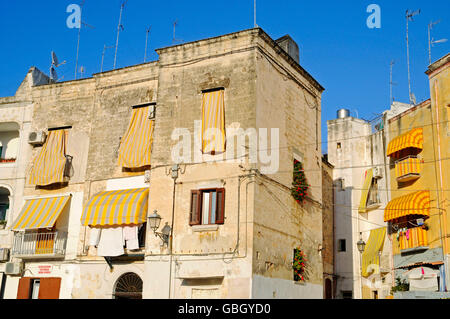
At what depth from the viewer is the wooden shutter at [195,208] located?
64.2 feet

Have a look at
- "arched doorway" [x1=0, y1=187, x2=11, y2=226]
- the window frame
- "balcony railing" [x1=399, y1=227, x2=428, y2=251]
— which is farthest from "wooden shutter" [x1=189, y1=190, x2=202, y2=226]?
the window frame

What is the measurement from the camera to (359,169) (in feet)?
107

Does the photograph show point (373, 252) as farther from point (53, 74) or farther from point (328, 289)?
point (53, 74)

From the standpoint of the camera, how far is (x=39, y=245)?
76.4ft

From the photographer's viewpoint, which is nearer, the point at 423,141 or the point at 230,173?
the point at 230,173

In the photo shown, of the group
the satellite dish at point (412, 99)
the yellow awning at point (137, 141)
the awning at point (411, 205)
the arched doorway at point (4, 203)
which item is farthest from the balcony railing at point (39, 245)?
the satellite dish at point (412, 99)

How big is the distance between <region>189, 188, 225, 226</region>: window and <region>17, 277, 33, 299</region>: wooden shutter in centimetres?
829

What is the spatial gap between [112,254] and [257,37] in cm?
991

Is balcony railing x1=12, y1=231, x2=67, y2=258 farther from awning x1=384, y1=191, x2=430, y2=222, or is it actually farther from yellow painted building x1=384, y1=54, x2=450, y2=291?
yellow painted building x1=384, y1=54, x2=450, y2=291

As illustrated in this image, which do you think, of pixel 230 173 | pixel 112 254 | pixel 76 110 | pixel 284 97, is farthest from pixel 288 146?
pixel 76 110

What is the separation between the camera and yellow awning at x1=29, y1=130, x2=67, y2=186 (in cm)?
2358

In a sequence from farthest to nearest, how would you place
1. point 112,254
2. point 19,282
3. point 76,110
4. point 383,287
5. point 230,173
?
point 383,287 < point 76,110 < point 19,282 < point 112,254 < point 230,173

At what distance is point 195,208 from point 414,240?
38.2 ft
